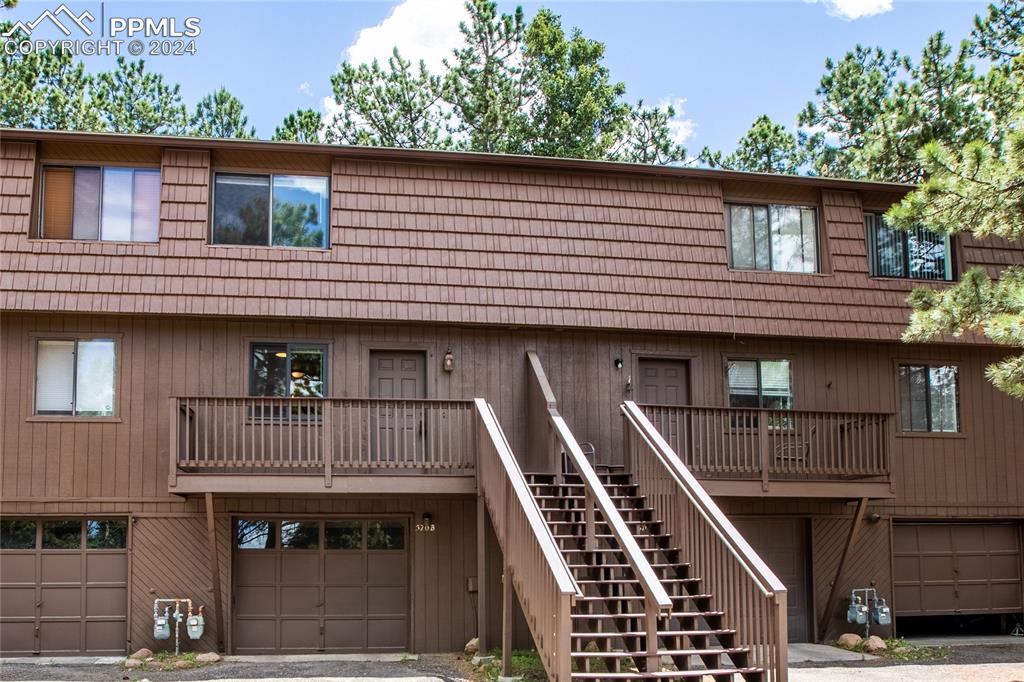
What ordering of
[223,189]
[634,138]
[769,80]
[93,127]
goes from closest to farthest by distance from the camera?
[223,189] < [93,127] < [634,138] < [769,80]

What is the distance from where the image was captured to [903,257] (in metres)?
16.1

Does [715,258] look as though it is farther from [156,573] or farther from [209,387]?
[156,573]

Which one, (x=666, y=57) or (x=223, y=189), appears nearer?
(x=223, y=189)

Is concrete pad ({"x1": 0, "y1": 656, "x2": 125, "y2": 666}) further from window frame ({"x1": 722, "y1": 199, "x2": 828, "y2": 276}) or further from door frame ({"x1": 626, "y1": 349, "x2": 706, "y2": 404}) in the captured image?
window frame ({"x1": 722, "y1": 199, "x2": 828, "y2": 276})

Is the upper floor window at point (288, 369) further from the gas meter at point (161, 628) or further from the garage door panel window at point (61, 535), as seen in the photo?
the gas meter at point (161, 628)

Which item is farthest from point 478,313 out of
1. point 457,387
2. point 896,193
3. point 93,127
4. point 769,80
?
point 769,80

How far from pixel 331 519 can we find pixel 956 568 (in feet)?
30.4

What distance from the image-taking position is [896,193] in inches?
631

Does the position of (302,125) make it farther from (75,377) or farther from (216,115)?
(75,377)

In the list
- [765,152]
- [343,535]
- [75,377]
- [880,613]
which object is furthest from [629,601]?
[765,152]

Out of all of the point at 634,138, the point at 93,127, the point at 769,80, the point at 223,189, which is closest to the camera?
the point at 223,189

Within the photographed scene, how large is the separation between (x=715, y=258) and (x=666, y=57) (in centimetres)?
2375

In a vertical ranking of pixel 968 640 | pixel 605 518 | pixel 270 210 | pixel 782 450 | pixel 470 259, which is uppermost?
pixel 270 210

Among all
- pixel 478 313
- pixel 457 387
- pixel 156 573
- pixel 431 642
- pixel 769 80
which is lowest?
pixel 431 642
